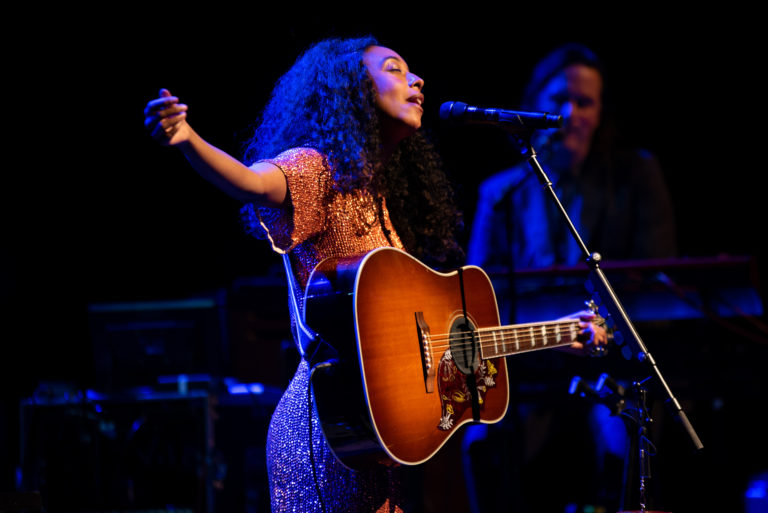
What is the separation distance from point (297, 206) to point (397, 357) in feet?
1.75

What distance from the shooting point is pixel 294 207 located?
81.5 inches

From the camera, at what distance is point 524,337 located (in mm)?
2520

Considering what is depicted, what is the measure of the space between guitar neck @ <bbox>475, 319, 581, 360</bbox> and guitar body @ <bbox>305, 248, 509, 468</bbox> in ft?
0.35

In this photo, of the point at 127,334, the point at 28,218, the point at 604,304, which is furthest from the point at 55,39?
the point at 604,304

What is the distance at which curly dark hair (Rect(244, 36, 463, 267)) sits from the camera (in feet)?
7.63

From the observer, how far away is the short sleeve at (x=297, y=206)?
6.82ft

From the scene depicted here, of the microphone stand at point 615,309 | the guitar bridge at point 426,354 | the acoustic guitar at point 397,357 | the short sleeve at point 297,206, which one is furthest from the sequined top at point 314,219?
the microphone stand at point 615,309

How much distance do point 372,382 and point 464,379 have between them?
1.58ft

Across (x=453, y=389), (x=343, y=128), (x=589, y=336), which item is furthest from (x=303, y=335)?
(x=589, y=336)

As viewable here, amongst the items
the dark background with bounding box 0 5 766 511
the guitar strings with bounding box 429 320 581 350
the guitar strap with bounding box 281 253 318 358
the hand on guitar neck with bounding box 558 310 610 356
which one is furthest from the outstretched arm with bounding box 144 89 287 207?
the dark background with bounding box 0 5 766 511

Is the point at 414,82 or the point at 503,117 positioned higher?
the point at 414,82

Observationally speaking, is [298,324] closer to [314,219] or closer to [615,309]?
[314,219]

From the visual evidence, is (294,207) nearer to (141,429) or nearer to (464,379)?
(464,379)

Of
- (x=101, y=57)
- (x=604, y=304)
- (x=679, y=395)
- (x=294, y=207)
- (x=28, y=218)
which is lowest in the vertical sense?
(x=679, y=395)
